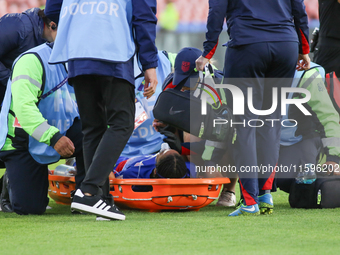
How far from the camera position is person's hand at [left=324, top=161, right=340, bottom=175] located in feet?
7.99

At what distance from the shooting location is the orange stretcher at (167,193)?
2307 mm

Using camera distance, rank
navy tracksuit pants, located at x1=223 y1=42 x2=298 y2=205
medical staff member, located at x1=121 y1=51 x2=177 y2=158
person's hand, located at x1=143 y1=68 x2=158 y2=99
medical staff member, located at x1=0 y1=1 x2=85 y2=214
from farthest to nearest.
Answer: medical staff member, located at x1=121 y1=51 x2=177 y2=158 < medical staff member, located at x1=0 y1=1 x2=85 y2=214 < navy tracksuit pants, located at x1=223 y1=42 x2=298 y2=205 < person's hand, located at x1=143 y1=68 x2=158 y2=99

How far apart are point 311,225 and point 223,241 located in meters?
0.50

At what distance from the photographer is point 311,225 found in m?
1.81

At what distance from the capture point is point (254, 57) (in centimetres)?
207

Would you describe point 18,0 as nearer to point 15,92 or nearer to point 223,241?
point 15,92

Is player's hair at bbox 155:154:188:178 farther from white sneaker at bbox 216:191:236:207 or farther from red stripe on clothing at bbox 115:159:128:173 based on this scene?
white sneaker at bbox 216:191:236:207

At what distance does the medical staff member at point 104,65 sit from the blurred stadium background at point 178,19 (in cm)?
691

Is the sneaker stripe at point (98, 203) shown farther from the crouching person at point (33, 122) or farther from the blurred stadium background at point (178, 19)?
the blurred stadium background at point (178, 19)

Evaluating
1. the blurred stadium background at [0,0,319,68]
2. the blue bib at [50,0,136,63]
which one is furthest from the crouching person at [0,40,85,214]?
the blurred stadium background at [0,0,319,68]

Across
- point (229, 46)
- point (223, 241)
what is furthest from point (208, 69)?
point (223, 241)

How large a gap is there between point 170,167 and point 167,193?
190 mm

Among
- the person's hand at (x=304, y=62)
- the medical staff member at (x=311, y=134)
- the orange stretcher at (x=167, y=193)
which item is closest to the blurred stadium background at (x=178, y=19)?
the medical staff member at (x=311, y=134)

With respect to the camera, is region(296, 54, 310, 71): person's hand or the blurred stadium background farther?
the blurred stadium background
